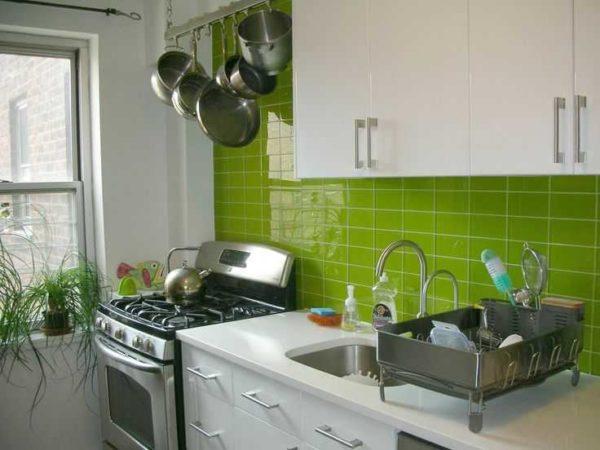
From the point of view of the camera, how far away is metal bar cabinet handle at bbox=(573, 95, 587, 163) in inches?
54.4

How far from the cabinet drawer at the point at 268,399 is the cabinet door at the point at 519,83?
2.70 feet

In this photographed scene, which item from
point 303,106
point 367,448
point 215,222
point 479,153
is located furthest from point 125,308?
point 479,153

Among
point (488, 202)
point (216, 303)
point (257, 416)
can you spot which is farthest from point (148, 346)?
point (488, 202)

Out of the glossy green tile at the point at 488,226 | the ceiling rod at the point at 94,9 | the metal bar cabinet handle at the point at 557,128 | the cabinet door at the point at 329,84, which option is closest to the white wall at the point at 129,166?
the ceiling rod at the point at 94,9

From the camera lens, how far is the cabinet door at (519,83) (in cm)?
142

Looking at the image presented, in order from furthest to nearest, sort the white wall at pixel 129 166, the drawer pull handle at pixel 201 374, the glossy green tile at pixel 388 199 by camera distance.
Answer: the white wall at pixel 129 166
the glossy green tile at pixel 388 199
the drawer pull handle at pixel 201 374

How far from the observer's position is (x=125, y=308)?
108 inches

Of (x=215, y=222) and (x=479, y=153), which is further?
(x=215, y=222)

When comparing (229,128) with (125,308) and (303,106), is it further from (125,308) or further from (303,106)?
(125,308)

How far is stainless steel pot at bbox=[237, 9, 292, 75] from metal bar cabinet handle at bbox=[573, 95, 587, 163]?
1.26 meters

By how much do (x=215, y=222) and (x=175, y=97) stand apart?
28.0 inches

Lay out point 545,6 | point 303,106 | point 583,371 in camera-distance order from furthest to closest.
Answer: point 303,106, point 583,371, point 545,6

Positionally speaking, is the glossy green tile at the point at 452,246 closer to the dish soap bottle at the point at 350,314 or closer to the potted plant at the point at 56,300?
the dish soap bottle at the point at 350,314

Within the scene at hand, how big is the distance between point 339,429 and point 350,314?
2.19 feet
